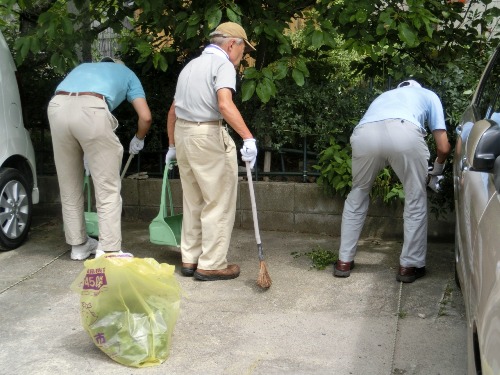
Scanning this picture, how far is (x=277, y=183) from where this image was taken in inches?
262

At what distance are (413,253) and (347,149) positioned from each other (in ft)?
4.34

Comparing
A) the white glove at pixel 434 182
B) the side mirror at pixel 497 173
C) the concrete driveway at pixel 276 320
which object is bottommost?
the concrete driveway at pixel 276 320

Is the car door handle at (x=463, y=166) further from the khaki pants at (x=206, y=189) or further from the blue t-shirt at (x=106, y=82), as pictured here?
the blue t-shirt at (x=106, y=82)

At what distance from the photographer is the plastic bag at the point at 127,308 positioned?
402cm

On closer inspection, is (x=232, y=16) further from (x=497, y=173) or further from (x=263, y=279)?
(x=497, y=173)

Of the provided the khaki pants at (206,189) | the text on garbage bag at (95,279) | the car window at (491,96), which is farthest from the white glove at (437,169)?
the text on garbage bag at (95,279)

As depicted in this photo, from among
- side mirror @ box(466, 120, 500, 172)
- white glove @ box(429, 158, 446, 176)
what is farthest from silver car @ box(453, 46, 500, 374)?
white glove @ box(429, 158, 446, 176)

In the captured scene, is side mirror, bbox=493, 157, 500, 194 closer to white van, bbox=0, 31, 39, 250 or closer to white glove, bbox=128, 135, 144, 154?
white glove, bbox=128, 135, 144, 154

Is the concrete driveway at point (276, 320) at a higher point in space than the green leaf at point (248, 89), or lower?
lower

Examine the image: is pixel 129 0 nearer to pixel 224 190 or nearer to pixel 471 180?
pixel 224 190

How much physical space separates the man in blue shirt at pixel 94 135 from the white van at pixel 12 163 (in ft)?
1.48

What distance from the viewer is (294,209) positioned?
6.62 m

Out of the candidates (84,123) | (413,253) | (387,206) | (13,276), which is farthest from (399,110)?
(13,276)

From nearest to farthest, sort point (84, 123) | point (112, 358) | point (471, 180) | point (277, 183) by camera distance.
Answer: point (471, 180), point (112, 358), point (84, 123), point (277, 183)
